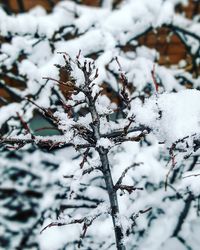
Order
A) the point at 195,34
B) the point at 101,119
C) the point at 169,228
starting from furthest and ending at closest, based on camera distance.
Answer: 1. the point at 195,34
2. the point at 169,228
3. the point at 101,119

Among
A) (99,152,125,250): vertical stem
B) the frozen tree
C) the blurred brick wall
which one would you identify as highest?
the blurred brick wall

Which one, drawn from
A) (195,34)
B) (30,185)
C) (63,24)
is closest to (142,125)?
(63,24)

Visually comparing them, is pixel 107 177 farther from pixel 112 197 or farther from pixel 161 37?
pixel 161 37

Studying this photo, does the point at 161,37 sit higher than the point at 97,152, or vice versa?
the point at 161,37

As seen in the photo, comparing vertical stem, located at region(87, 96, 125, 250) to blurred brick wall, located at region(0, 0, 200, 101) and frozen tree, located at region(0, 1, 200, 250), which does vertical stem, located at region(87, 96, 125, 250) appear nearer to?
frozen tree, located at region(0, 1, 200, 250)

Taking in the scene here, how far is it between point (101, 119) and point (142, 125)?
186 millimetres

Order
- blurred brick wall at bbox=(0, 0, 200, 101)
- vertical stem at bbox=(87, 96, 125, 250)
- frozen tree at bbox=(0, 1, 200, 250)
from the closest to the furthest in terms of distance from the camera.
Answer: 1. vertical stem at bbox=(87, 96, 125, 250)
2. frozen tree at bbox=(0, 1, 200, 250)
3. blurred brick wall at bbox=(0, 0, 200, 101)

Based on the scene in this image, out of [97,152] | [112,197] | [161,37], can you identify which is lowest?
[112,197]

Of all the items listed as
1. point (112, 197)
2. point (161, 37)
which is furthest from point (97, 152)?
point (161, 37)

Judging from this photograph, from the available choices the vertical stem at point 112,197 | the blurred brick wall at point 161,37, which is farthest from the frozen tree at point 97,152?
the blurred brick wall at point 161,37

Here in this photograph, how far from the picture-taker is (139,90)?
10.3 ft

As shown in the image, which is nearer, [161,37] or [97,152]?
[97,152]

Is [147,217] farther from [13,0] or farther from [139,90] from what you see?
[13,0]

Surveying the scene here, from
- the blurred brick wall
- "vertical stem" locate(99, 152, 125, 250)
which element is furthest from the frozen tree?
the blurred brick wall
